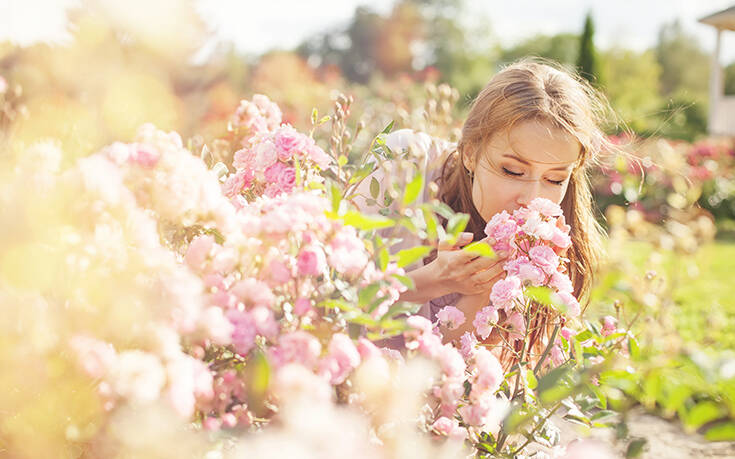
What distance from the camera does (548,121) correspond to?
78.3 inches

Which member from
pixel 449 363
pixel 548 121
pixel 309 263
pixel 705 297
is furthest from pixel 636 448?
pixel 705 297

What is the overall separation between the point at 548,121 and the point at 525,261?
742 millimetres

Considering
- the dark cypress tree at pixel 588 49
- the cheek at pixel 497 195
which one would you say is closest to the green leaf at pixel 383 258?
the cheek at pixel 497 195

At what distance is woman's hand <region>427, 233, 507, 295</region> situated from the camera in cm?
161

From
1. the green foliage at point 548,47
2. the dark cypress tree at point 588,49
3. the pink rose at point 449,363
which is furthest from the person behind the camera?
the green foliage at point 548,47

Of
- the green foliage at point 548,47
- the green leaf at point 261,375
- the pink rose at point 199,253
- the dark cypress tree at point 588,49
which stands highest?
the pink rose at point 199,253

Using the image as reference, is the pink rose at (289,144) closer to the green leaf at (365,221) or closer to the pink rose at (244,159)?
the pink rose at (244,159)

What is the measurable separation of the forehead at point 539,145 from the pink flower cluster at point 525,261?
1.39 feet

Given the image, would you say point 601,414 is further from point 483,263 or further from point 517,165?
point 517,165

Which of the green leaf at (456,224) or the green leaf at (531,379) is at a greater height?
the green leaf at (456,224)

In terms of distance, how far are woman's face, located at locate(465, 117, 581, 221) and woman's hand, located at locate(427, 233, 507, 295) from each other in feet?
0.96

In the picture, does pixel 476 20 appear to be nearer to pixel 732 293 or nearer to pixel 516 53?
pixel 516 53

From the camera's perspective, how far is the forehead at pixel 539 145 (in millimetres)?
1901

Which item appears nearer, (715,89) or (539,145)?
(539,145)
